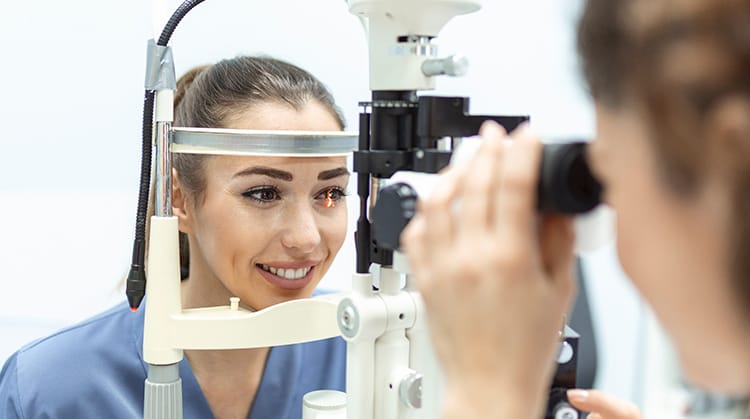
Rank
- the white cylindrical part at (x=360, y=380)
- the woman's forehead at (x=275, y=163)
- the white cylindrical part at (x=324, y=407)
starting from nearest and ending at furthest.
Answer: the white cylindrical part at (x=360, y=380) < the white cylindrical part at (x=324, y=407) < the woman's forehead at (x=275, y=163)

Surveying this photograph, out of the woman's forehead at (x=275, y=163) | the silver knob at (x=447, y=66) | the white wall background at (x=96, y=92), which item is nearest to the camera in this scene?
the silver knob at (x=447, y=66)

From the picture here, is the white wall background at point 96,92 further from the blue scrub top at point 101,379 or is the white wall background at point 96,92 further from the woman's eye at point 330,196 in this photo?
the woman's eye at point 330,196

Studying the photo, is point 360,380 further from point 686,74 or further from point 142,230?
point 686,74

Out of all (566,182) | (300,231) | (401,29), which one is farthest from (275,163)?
(566,182)

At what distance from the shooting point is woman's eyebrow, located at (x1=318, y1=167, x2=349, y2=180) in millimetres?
1217

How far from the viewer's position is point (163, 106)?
40.7 inches

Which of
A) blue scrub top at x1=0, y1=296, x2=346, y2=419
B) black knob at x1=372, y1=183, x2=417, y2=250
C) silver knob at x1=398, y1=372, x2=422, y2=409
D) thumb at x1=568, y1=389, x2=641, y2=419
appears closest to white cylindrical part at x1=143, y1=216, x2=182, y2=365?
blue scrub top at x1=0, y1=296, x2=346, y2=419

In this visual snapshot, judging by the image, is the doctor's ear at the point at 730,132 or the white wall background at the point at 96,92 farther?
the white wall background at the point at 96,92

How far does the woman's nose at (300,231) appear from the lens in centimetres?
121

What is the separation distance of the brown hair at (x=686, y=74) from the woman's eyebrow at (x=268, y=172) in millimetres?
767

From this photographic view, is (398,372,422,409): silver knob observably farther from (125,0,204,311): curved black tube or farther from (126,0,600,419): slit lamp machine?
(125,0,204,311): curved black tube

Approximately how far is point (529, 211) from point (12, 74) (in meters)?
1.68

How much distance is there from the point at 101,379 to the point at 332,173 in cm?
51


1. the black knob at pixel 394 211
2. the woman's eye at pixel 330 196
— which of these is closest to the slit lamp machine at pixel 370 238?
the black knob at pixel 394 211
